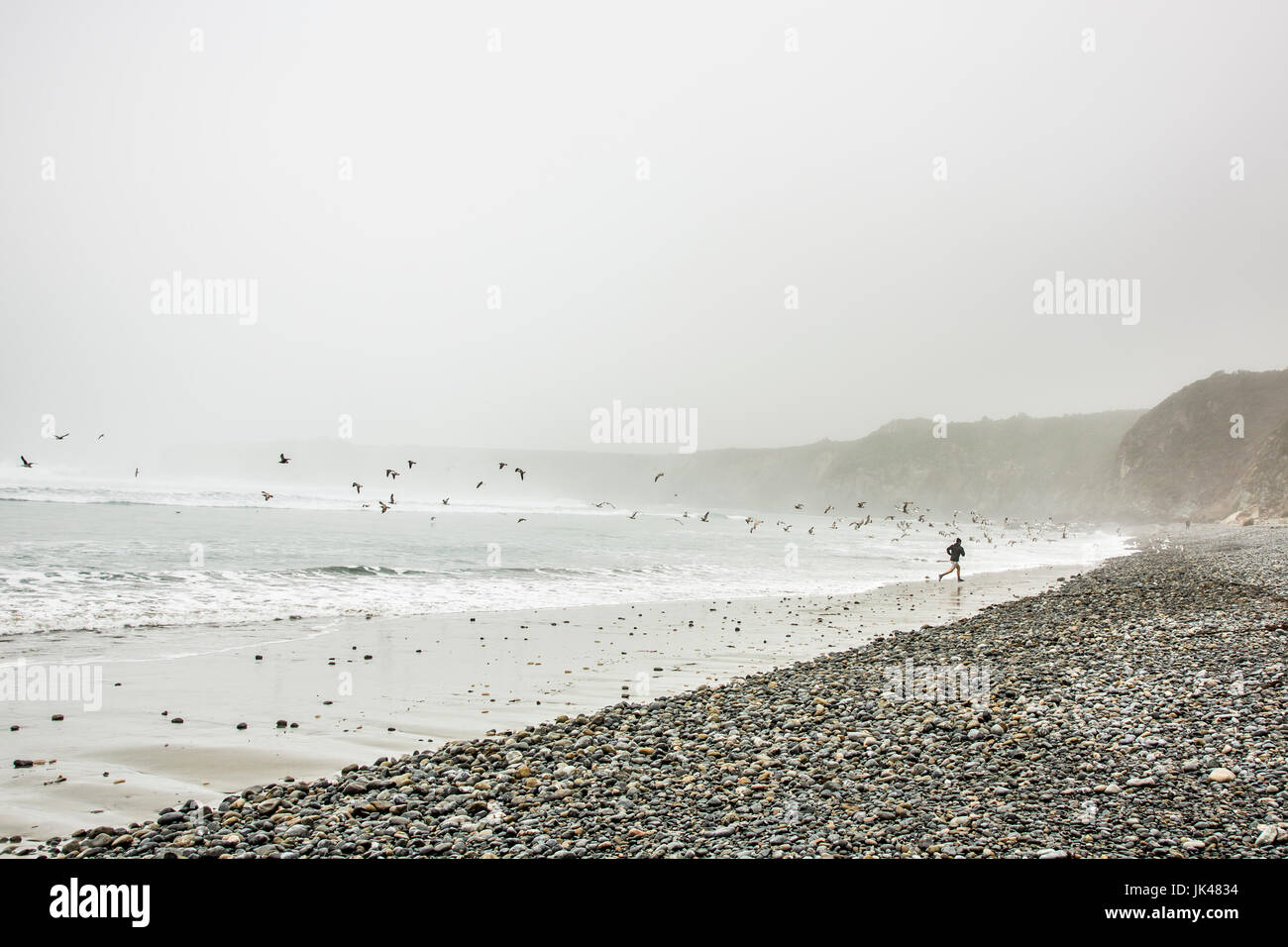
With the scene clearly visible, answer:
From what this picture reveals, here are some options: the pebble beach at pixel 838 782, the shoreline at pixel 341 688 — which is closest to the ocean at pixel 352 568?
the shoreline at pixel 341 688

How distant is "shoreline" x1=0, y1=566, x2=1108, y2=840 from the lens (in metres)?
7.16

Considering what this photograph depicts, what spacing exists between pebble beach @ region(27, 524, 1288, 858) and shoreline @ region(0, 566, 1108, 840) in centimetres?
88

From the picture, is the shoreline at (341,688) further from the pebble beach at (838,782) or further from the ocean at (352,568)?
the ocean at (352,568)

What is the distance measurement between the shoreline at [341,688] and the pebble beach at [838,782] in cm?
88

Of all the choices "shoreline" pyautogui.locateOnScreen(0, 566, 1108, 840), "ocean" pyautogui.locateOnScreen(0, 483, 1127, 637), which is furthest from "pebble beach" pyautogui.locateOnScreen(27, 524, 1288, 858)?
"ocean" pyautogui.locateOnScreen(0, 483, 1127, 637)

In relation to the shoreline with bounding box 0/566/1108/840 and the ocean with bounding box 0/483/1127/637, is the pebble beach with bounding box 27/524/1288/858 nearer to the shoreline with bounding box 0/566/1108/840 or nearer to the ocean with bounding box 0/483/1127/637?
the shoreline with bounding box 0/566/1108/840

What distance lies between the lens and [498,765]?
7.25m

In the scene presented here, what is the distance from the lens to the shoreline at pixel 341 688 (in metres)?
7.16
